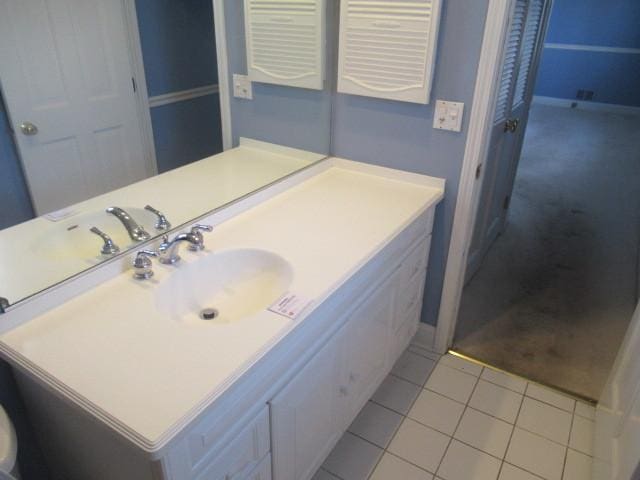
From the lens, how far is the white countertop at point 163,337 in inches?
37.3

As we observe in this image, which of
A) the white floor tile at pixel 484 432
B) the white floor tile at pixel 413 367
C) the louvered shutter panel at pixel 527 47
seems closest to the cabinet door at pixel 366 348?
the white floor tile at pixel 413 367

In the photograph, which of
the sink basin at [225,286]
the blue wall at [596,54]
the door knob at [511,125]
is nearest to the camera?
the sink basin at [225,286]

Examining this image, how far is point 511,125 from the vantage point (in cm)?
276

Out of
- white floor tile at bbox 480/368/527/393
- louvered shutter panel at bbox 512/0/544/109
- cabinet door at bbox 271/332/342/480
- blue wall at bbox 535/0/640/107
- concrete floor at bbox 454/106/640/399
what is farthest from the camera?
blue wall at bbox 535/0/640/107

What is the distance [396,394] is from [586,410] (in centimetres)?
81

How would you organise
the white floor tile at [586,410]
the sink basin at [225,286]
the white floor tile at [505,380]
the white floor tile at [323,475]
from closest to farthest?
the sink basin at [225,286] → the white floor tile at [323,475] → the white floor tile at [586,410] → the white floor tile at [505,380]

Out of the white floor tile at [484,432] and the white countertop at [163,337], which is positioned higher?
the white countertop at [163,337]

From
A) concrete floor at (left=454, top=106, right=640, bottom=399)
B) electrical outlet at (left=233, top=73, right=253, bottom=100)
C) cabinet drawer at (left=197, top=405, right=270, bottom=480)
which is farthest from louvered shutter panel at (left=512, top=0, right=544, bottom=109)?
cabinet drawer at (left=197, top=405, right=270, bottom=480)

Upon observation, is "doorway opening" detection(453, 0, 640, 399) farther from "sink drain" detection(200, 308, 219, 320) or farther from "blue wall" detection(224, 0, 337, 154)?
"sink drain" detection(200, 308, 219, 320)

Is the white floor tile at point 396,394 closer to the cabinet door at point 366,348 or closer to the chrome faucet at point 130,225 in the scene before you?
the cabinet door at point 366,348

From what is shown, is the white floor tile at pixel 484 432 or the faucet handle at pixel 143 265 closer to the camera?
the faucet handle at pixel 143 265

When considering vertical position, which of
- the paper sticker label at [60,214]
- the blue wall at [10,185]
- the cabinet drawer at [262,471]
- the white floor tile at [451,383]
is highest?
the blue wall at [10,185]

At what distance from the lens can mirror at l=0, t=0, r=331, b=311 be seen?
106 cm

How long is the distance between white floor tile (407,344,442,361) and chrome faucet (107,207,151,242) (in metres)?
1.49
